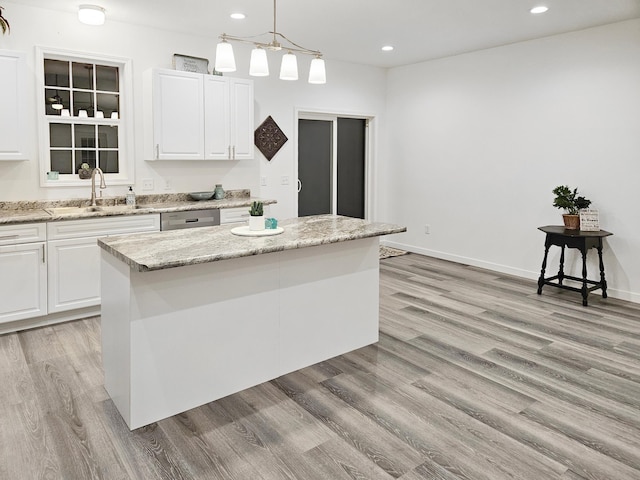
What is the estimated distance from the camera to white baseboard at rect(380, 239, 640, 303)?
4820 mm

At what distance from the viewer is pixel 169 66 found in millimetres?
4945

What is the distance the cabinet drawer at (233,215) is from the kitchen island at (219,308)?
1549 mm

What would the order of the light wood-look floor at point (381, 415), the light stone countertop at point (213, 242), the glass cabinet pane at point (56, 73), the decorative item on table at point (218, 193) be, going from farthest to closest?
1. the decorative item on table at point (218, 193)
2. the glass cabinet pane at point (56, 73)
3. the light stone countertop at point (213, 242)
4. the light wood-look floor at point (381, 415)

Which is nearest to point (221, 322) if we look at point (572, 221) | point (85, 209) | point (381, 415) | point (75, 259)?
point (381, 415)

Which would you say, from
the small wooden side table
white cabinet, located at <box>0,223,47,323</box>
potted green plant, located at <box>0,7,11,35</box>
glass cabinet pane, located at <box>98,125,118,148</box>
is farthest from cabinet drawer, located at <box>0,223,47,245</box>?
the small wooden side table

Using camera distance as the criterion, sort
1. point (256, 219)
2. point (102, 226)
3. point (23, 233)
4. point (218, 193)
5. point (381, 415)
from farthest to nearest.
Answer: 1. point (218, 193)
2. point (102, 226)
3. point (23, 233)
4. point (256, 219)
5. point (381, 415)

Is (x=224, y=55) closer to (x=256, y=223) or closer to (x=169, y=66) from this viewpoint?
(x=256, y=223)

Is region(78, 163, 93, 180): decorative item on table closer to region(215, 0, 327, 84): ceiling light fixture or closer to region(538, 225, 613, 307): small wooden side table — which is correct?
region(215, 0, 327, 84): ceiling light fixture

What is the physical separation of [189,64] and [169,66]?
0.67ft

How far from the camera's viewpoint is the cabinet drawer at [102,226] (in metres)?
3.89

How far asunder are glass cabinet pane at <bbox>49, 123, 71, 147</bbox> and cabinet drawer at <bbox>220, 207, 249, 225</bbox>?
5.11 feet

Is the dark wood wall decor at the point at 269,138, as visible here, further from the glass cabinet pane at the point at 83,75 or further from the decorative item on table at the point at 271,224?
the decorative item on table at the point at 271,224

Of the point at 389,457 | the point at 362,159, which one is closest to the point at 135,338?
the point at 389,457

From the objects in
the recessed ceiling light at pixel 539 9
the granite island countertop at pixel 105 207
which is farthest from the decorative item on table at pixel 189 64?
the recessed ceiling light at pixel 539 9
